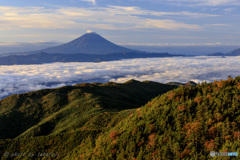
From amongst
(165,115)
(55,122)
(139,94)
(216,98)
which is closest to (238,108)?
(216,98)

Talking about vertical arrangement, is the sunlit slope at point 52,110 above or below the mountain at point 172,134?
below

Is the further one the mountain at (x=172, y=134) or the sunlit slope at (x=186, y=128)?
the mountain at (x=172, y=134)

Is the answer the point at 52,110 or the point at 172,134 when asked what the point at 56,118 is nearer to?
the point at 52,110

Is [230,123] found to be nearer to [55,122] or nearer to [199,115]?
[199,115]

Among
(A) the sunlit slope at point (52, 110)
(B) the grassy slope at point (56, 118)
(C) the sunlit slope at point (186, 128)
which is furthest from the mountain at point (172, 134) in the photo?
(A) the sunlit slope at point (52, 110)

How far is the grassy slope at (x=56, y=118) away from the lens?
47.2 m

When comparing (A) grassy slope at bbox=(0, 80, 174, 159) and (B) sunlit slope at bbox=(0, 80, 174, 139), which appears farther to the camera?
(B) sunlit slope at bbox=(0, 80, 174, 139)

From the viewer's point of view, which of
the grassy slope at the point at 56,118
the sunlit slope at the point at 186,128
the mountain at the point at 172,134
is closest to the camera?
the sunlit slope at the point at 186,128

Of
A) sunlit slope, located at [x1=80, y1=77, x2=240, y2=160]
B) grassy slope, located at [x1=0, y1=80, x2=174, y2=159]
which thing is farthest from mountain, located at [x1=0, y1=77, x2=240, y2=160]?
grassy slope, located at [x1=0, y1=80, x2=174, y2=159]

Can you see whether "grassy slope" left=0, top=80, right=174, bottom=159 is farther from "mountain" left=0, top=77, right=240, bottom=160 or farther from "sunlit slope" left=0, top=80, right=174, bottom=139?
"mountain" left=0, top=77, right=240, bottom=160

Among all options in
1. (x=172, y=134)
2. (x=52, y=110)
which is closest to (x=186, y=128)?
(x=172, y=134)

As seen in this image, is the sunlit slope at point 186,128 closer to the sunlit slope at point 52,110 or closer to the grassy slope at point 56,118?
→ the grassy slope at point 56,118

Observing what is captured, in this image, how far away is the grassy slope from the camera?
47.2m

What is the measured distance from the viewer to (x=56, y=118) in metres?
86.0
